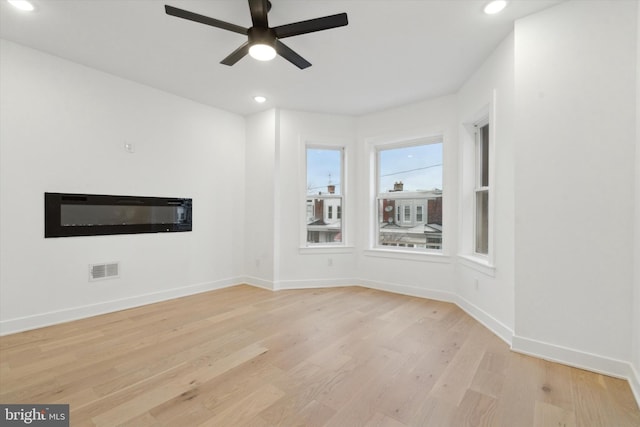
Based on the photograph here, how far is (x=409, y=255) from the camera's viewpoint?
162 inches

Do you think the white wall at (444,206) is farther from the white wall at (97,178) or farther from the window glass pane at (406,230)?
the white wall at (97,178)

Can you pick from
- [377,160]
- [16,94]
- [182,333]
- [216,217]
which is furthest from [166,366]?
[377,160]

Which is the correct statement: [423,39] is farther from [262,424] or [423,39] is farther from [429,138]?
[262,424]

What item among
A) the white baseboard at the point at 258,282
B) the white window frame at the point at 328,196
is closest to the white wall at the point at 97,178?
the white baseboard at the point at 258,282

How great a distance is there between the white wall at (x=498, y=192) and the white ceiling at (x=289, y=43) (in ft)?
0.64

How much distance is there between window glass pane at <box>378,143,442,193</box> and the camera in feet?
13.5

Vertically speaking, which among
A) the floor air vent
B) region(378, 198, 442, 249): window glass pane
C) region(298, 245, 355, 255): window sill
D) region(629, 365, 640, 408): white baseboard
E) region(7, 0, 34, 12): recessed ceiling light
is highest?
region(7, 0, 34, 12): recessed ceiling light

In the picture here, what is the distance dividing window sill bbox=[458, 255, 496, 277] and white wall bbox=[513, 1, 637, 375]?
18.2 inches

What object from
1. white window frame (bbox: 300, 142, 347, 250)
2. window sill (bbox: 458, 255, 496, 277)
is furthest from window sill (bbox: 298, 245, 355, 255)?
window sill (bbox: 458, 255, 496, 277)

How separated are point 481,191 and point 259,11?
2.95 metres

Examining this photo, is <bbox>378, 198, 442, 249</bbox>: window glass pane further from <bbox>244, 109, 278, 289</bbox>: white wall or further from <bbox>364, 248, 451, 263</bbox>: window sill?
<bbox>244, 109, 278, 289</bbox>: white wall

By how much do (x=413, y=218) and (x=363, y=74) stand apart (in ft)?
7.08

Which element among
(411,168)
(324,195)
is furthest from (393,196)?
(324,195)

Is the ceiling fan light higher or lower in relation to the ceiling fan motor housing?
lower
